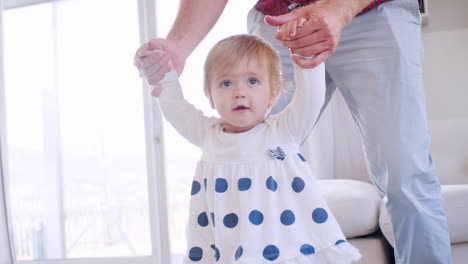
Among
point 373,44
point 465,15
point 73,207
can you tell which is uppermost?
point 465,15

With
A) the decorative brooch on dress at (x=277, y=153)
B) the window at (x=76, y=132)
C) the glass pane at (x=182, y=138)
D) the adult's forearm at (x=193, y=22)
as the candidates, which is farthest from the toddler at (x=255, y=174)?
the window at (x=76, y=132)

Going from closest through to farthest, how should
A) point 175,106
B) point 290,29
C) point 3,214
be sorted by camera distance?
point 290,29 < point 175,106 < point 3,214

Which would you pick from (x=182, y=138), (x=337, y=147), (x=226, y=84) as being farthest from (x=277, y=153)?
(x=182, y=138)

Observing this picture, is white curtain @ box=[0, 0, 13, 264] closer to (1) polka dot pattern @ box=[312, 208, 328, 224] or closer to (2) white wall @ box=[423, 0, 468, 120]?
(1) polka dot pattern @ box=[312, 208, 328, 224]

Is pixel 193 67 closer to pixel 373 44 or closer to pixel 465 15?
pixel 465 15

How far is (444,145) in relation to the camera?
7.12 ft

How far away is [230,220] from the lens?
0.88m

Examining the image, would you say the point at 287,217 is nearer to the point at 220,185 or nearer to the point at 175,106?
the point at 220,185

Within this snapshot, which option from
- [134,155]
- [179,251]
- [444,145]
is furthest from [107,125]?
[444,145]

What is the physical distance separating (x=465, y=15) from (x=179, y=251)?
241 centimetres

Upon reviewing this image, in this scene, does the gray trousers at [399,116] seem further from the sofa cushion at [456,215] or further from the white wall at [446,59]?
the white wall at [446,59]

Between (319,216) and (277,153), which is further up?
(277,153)

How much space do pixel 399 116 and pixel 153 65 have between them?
57cm

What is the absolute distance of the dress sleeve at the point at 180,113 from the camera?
39.8 inches
